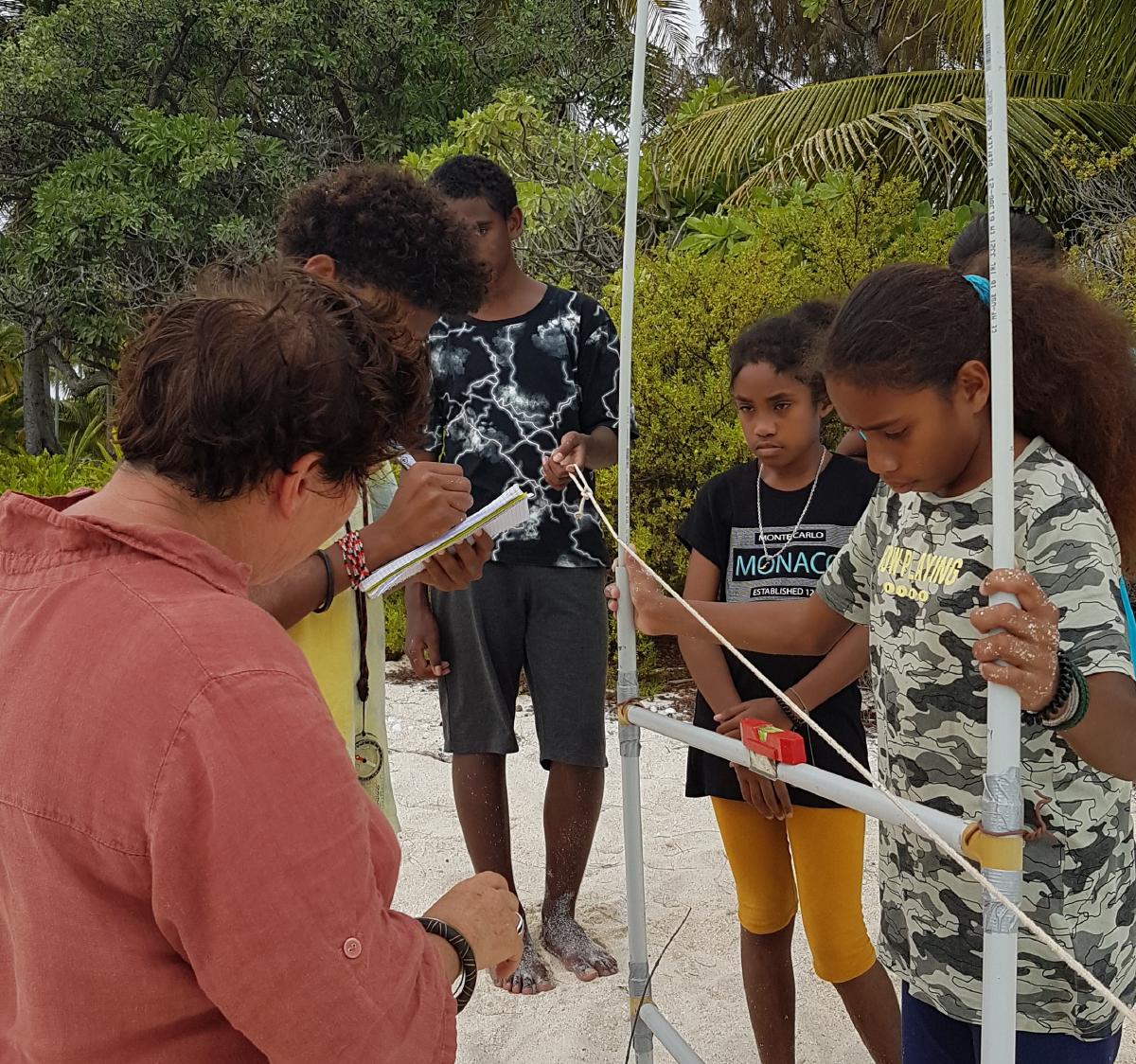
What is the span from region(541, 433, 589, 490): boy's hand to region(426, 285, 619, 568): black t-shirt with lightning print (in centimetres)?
29

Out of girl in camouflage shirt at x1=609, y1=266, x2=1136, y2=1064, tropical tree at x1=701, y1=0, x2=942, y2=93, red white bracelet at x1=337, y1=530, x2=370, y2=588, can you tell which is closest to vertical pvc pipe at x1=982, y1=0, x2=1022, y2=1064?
girl in camouflage shirt at x1=609, y1=266, x2=1136, y2=1064

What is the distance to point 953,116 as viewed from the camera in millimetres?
8977

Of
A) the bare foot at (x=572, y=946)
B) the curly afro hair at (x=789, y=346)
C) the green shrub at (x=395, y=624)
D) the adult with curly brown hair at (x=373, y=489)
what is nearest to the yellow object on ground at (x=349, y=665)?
the adult with curly brown hair at (x=373, y=489)

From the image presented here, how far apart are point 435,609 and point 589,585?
1.55ft

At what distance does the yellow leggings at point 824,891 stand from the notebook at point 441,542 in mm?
899

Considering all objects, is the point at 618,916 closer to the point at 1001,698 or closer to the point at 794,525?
the point at 794,525

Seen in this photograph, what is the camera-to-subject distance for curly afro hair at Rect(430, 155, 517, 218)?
10.3ft

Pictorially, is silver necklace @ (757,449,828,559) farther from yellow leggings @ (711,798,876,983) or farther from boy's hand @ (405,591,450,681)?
boy's hand @ (405,591,450,681)

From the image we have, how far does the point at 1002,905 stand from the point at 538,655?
2.08 m

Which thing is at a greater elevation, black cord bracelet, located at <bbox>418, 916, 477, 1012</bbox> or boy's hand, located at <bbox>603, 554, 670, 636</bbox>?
boy's hand, located at <bbox>603, 554, 670, 636</bbox>

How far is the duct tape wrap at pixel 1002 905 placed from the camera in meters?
1.25

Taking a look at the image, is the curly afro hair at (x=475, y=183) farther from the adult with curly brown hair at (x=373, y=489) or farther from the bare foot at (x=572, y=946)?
the bare foot at (x=572, y=946)

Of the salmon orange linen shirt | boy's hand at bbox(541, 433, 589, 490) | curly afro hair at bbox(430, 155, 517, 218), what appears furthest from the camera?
curly afro hair at bbox(430, 155, 517, 218)

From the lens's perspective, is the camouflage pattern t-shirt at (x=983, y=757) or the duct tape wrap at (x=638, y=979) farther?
the duct tape wrap at (x=638, y=979)
